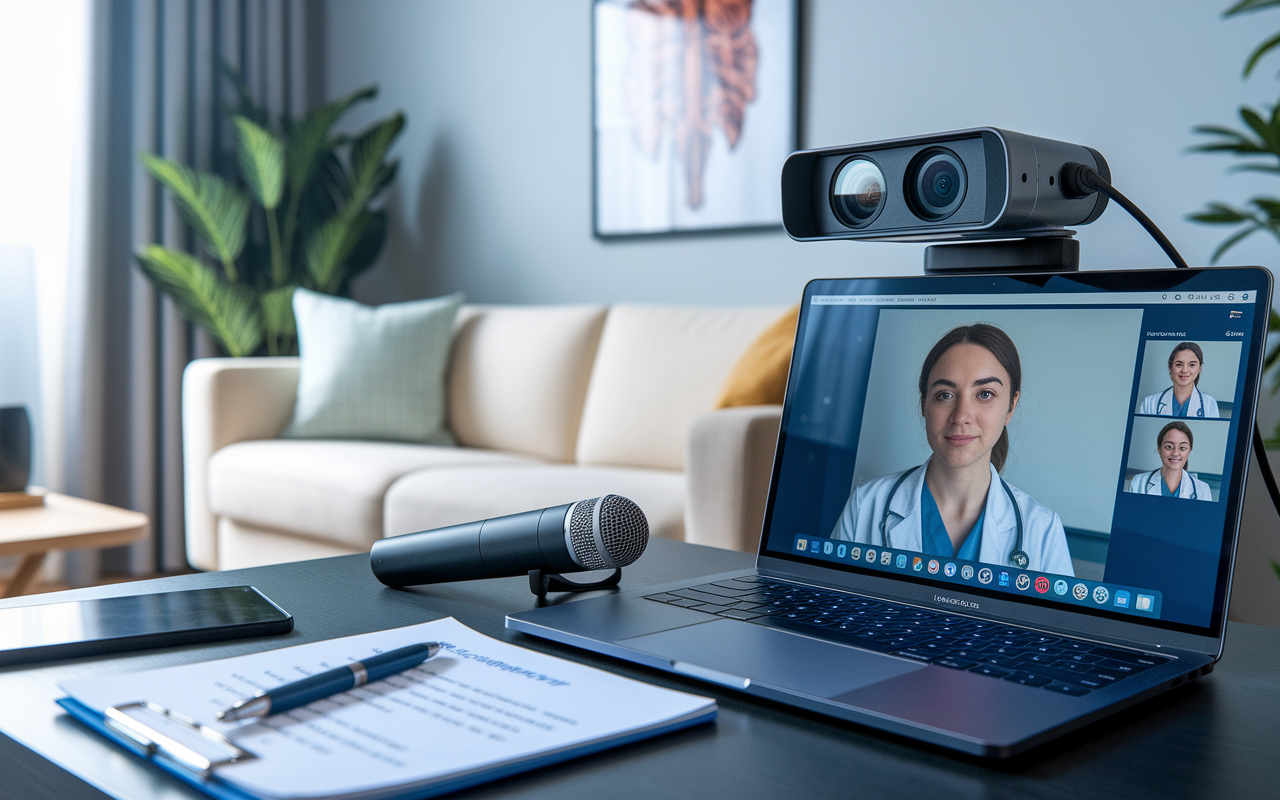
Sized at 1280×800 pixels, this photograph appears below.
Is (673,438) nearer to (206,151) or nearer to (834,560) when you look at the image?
(834,560)

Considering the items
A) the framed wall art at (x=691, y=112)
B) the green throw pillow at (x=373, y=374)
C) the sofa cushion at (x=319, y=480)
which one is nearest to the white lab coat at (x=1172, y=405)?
the sofa cushion at (x=319, y=480)

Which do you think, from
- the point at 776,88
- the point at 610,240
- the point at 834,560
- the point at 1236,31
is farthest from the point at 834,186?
the point at 610,240

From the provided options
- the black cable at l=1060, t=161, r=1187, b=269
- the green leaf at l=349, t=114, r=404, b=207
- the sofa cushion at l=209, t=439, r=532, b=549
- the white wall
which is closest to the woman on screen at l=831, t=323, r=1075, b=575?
the black cable at l=1060, t=161, r=1187, b=269

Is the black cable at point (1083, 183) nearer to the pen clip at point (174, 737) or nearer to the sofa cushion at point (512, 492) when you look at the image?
the pen clip at point (174, 737)

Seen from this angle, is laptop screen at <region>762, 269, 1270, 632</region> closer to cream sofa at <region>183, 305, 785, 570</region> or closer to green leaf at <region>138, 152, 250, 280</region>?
cream sofa at <region>183, 305, 785, 570</region>

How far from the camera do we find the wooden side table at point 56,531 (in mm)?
1953

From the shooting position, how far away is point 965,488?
688 millimetres

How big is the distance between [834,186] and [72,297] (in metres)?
3.28

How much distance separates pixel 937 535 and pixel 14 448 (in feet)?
7.64

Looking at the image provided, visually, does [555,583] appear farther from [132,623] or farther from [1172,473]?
[1172,473]

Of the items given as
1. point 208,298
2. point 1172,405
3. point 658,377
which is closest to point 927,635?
point 1172,405

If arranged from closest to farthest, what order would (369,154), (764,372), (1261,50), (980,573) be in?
(980,573)
(1261,50)
(764,372)
(369,154)

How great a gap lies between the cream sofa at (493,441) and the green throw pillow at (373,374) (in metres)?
0.06

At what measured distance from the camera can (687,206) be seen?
300 cm
